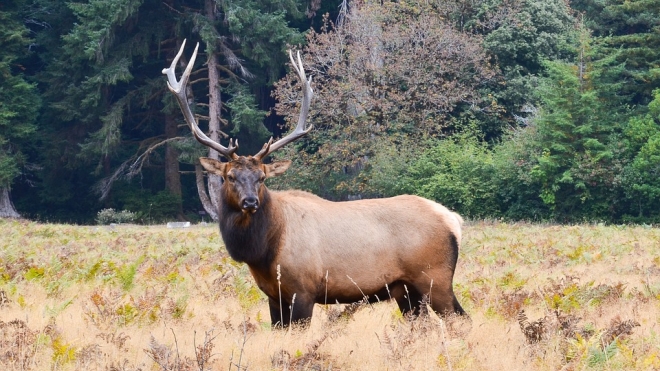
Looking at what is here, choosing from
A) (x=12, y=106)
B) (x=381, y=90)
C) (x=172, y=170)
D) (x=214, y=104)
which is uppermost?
(x=381, y=90)

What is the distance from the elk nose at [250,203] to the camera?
8.64m

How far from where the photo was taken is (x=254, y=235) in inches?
343

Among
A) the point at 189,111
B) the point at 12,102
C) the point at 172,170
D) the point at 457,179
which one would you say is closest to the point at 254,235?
the point at 189,111

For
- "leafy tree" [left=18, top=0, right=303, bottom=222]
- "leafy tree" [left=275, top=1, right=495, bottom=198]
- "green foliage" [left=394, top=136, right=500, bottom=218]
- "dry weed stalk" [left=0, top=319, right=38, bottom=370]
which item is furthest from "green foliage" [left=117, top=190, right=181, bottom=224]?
"dry weed stalk" [left=0, top=319, right=38, bottom=370]

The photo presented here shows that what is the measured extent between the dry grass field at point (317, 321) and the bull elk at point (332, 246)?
0.27 meters

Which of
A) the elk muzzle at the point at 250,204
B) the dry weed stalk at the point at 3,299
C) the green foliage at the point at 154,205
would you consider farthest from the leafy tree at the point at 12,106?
the elk muzzle at the point at 250,204

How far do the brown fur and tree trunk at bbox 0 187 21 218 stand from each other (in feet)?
112

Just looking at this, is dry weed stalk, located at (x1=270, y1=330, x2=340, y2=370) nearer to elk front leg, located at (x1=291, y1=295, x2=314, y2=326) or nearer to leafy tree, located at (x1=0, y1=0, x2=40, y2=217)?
elk front leg, located at (x1=291, y1=295, x2=314, y2=326)

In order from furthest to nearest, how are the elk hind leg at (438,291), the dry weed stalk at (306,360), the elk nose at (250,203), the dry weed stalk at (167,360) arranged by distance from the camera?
the elk hind leg at (438,291) < the elk nose at (250,203) < the dry weed stalk at (306,360) < the dry weed stalk at (167,360)

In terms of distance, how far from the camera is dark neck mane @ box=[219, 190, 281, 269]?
Answer: 28.4 feet

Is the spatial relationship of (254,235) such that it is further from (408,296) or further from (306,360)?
(306,360)

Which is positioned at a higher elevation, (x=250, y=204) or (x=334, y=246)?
(x=250, y=204)

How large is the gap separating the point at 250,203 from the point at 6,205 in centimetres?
3534

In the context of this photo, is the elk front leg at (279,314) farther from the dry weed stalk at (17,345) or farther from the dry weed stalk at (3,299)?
the dry weed stalk at (3,299)
